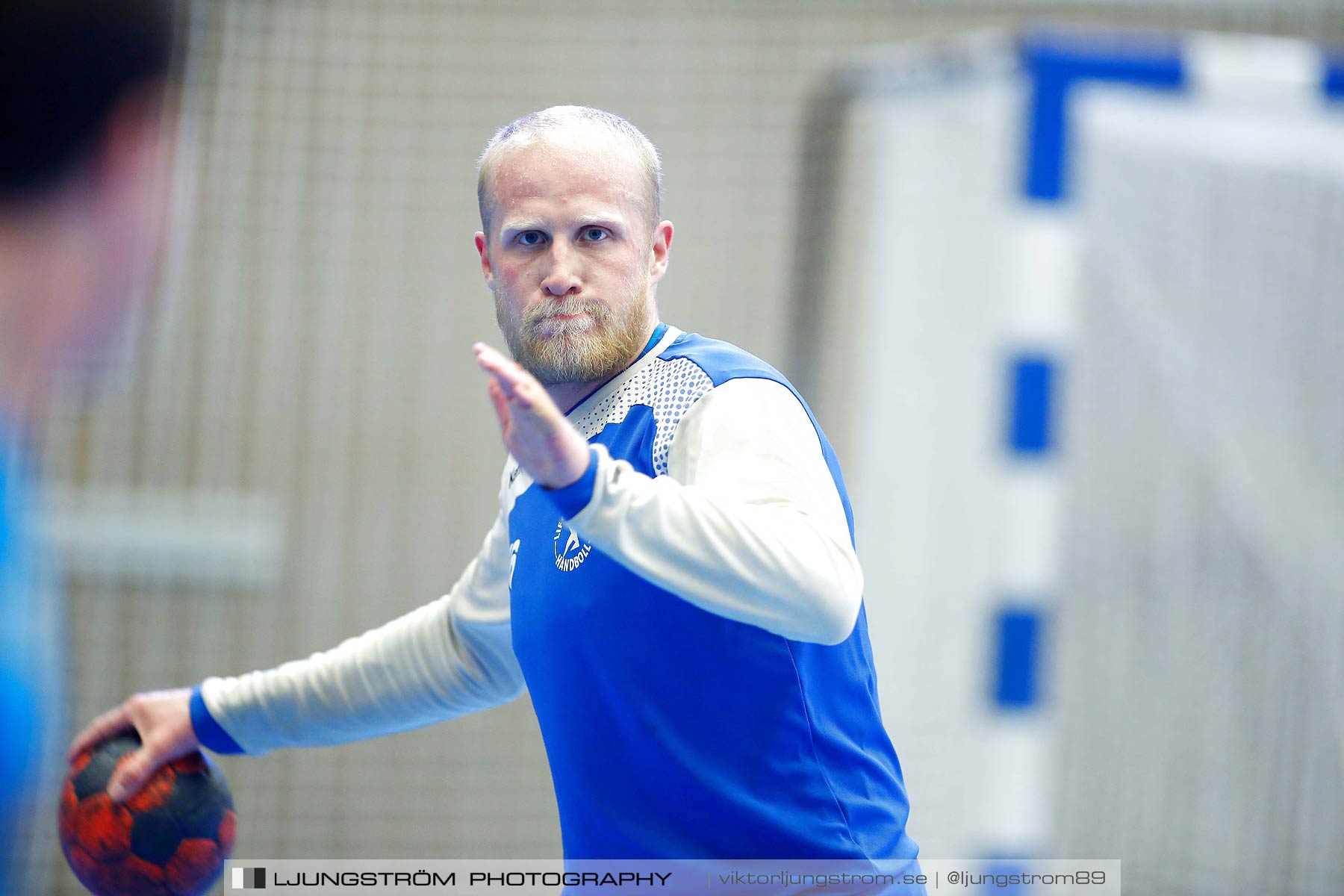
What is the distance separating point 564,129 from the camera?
2.03 metres

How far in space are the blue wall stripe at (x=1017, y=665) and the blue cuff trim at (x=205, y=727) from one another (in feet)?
5.94

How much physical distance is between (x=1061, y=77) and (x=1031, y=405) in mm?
909

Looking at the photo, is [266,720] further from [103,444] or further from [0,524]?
[103,444]

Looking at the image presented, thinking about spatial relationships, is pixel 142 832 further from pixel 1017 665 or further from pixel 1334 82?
pixel 1334 82

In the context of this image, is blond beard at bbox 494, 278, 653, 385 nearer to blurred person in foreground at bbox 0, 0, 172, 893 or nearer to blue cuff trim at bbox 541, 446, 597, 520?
blue cuff trim at bbox 541, 446, 597, 520

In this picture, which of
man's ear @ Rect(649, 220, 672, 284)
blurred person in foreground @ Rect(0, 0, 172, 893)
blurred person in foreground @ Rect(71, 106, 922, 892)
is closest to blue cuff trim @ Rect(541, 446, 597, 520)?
blurred person in foreground @ Rect(71, 106, 922, 892)

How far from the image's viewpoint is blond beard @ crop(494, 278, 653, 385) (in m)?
2.00

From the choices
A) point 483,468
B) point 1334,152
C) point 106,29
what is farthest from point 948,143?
point 106,29

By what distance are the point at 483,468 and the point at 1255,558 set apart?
3.43 meters

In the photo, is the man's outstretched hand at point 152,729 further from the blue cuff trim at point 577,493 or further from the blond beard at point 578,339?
the blue cuff trim at point 577,493

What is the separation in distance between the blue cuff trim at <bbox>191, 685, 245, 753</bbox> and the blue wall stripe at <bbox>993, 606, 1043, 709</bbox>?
1.81 m
